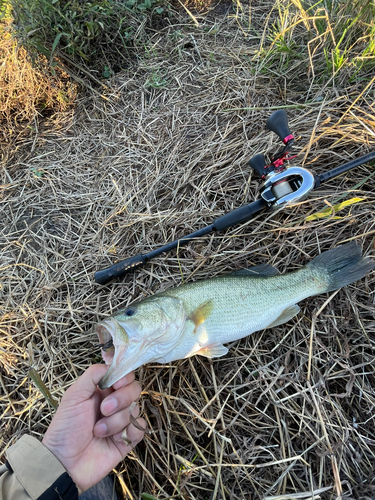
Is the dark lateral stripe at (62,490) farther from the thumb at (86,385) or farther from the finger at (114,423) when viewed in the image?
the thumb at (86,385)

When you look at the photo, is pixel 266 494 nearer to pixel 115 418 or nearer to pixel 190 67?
pixel 115 418

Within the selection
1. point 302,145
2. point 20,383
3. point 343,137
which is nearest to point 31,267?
point 20,383

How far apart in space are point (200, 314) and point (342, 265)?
129cm

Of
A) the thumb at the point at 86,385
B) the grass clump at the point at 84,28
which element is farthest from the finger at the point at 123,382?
the grass clump at the point at 84,28

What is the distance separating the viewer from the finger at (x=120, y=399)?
6.68ft

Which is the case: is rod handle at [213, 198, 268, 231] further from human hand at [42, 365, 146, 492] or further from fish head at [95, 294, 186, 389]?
human hand at [42, 365, 146, 492]

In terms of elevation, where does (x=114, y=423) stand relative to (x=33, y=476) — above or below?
below

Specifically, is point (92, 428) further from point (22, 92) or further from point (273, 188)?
point (22, 92)

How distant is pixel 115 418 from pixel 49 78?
14.1 feet

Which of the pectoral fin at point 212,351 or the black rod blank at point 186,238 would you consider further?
the black rod blank at point 186,238

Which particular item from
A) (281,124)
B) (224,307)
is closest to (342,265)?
(224,307)

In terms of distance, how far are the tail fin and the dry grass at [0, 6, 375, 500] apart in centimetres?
18

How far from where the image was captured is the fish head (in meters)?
1.92

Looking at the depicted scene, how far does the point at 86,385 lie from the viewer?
2104 mm
